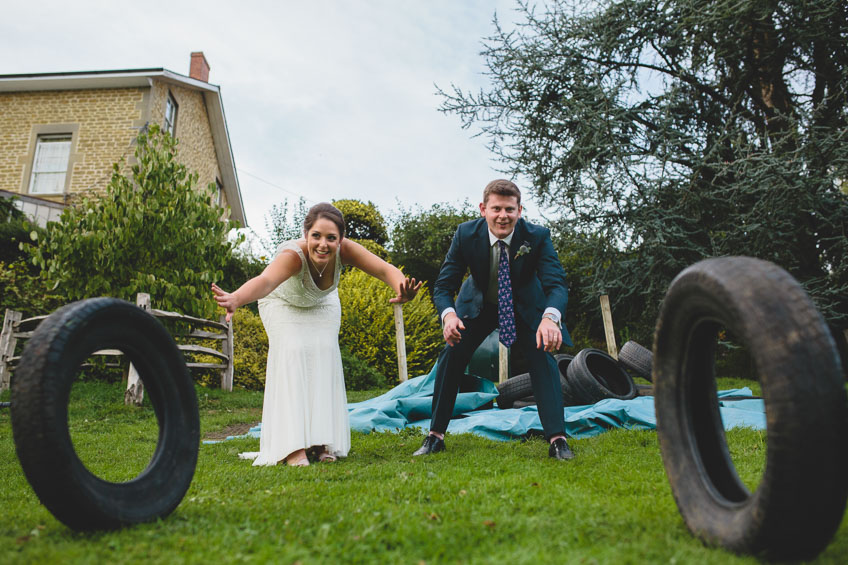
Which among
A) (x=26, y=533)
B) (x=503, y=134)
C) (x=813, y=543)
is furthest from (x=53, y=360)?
(x=503, y=134)

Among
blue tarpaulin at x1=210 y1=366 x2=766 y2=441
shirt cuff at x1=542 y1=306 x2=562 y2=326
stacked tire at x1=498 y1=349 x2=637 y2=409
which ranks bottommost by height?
blue tarpaulin at x1=210 y1=366 x2=766 y2=441

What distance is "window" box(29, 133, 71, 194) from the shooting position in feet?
54.0

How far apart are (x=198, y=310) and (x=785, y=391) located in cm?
975

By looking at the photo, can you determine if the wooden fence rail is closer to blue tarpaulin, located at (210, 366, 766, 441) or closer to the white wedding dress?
blue tarpaulin, located at (210, 366, 766, 441)

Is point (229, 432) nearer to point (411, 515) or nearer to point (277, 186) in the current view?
point (411, 515)

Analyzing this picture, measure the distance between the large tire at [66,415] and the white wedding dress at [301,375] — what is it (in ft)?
5.19

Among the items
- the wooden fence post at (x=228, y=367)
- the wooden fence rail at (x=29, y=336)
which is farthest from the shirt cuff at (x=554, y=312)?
the wooden fence post at (x=228, y=367)

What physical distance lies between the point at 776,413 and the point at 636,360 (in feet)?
24.6

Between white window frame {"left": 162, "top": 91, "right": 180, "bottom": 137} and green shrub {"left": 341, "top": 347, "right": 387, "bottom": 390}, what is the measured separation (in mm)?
9801

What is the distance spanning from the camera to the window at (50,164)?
1647 cm

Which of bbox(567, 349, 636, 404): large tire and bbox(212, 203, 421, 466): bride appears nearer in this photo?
bbox(212, 203, 421, 466): bride

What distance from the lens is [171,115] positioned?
17.9 m

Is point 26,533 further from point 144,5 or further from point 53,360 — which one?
point 144,5

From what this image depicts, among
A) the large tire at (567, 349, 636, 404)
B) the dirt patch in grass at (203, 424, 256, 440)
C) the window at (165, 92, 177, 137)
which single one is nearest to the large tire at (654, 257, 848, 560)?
the large tire at (567, 349, 636, 404)
